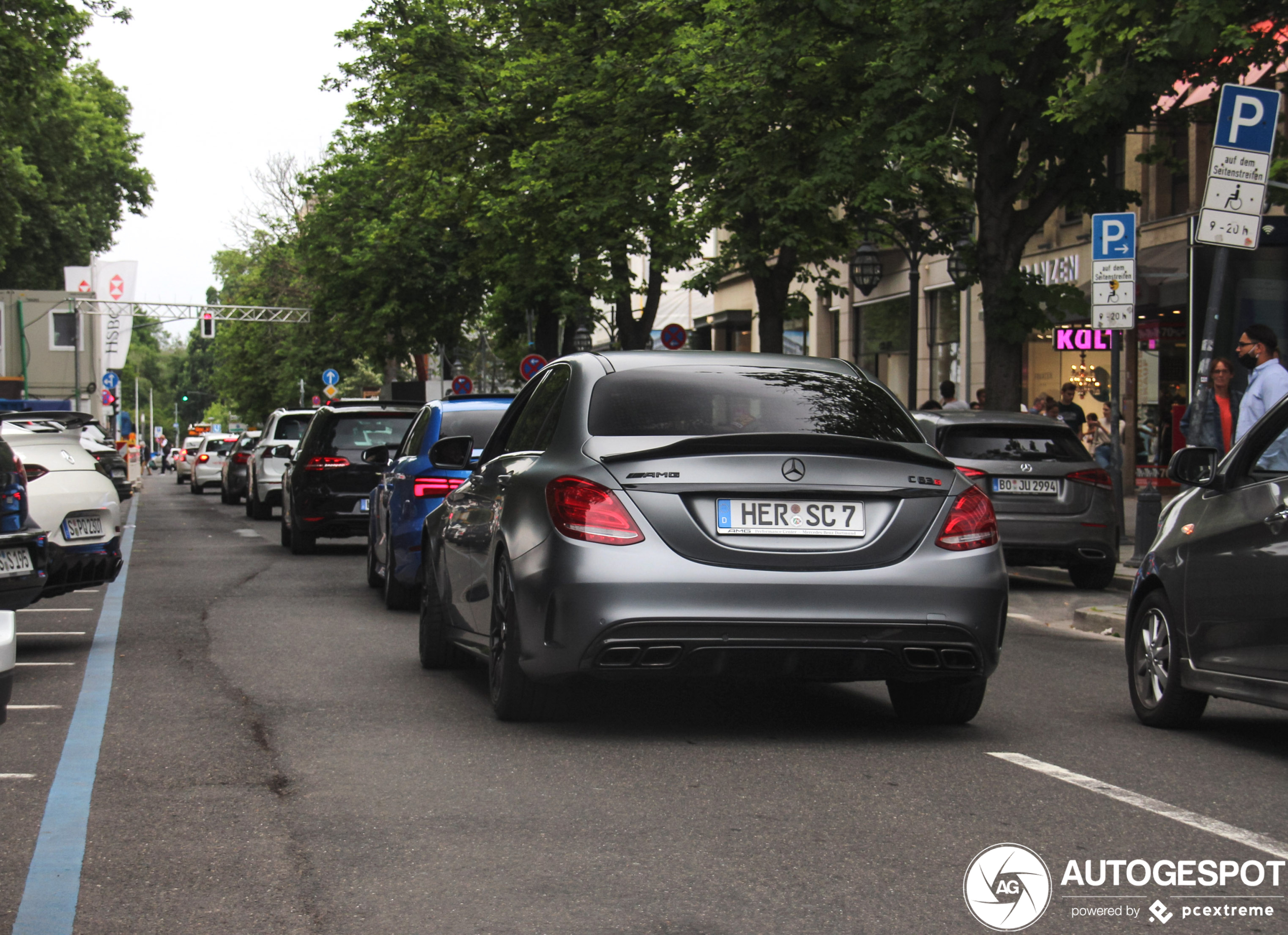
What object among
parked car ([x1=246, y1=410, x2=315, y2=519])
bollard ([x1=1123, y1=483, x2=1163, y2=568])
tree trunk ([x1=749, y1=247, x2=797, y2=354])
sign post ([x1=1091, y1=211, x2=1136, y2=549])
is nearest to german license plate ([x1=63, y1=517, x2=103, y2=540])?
bollard ([x1=1123, y1=483, x2=1163, y2=568])

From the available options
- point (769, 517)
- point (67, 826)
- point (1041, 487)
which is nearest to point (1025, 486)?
point (1041, 487)

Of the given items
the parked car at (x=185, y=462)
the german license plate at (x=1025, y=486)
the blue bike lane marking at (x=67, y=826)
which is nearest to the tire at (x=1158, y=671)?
the blue bike lane marking at (x=67, y=826)

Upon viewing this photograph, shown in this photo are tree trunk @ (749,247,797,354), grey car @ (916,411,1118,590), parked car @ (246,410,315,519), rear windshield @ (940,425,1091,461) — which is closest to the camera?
grey car @ (916,411,1118,590)

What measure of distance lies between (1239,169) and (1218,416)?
7.76 feet

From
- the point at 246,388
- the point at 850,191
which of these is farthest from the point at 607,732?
the point at 246,388

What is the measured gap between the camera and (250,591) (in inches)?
587

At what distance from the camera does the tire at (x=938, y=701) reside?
7391 mm

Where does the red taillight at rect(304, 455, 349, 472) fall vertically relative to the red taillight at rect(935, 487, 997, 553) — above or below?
below

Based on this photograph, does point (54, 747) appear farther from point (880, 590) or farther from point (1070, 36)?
point (1070, 36)

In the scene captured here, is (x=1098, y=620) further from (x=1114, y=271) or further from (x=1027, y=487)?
(x=1114, y=271)

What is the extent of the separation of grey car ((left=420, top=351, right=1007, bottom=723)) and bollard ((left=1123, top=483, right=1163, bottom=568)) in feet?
28.8

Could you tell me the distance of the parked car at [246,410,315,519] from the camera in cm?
2956

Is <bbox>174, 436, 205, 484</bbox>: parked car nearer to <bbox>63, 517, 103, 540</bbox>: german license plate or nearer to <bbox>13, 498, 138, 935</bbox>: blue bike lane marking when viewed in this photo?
<bbox>63, 517, 103, 540</bbox>: german license plate

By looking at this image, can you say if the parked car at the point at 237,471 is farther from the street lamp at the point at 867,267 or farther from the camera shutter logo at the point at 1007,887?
the camera shutter logo at the point at 1007,887
